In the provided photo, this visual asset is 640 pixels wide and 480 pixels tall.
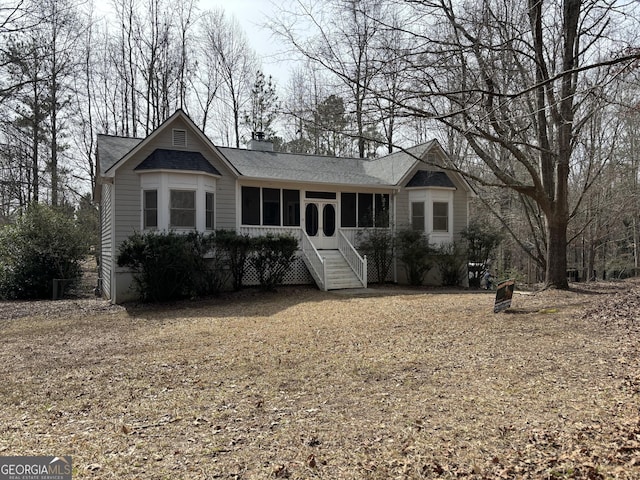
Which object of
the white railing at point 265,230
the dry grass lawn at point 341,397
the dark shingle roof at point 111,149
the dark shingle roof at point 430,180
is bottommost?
the dry grass lawn at point 341,397

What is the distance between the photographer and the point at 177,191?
13.1m

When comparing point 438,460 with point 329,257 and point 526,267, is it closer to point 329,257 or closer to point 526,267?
point 329,257

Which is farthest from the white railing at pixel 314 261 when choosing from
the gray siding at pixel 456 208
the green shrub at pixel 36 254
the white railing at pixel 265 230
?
the green shrub at pixel 36 254

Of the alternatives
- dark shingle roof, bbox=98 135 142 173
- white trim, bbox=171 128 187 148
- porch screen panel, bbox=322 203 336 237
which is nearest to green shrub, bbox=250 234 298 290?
porch screen panel, bbox=322 203 336 237

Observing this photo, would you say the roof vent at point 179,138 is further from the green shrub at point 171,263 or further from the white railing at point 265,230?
the white railing at point 265,230

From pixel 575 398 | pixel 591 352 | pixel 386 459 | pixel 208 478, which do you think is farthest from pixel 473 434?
pixel 591 352

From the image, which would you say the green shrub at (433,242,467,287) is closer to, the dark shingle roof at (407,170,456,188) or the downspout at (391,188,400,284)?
the downspout at (391,188,400,284)

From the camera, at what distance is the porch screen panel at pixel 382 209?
54.3 ft

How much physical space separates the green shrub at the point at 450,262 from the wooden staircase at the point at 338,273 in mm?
3388

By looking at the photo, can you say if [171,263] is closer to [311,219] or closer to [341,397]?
[311,219]

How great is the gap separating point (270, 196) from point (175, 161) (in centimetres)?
379

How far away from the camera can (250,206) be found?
50.4 feet

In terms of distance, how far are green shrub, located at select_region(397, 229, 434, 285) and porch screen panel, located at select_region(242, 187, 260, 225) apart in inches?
211

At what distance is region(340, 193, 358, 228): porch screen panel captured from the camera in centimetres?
1683
